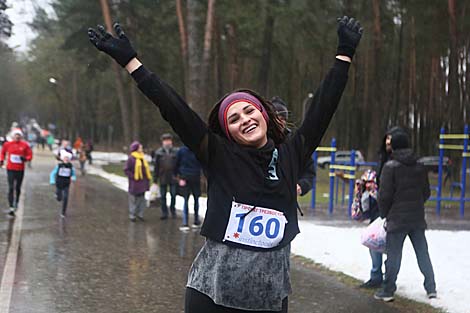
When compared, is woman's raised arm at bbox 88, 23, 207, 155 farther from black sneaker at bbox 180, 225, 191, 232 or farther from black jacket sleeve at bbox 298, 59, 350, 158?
black sneaker at bbox 180, 225, 191, 232

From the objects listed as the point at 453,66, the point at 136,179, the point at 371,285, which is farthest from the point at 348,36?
the point at 453,66

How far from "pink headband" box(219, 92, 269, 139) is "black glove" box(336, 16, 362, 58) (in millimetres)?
521

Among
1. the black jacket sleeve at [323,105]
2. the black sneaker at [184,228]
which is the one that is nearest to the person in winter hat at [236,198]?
the black jacket sleeve at [323,105]

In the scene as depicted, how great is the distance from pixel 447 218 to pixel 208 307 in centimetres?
1399

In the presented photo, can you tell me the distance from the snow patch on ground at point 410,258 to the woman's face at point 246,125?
4.59 metres

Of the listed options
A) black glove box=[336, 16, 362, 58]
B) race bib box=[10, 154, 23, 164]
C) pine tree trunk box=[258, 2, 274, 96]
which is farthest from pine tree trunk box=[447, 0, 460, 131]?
black glove box=[336, 16, 362, 58]

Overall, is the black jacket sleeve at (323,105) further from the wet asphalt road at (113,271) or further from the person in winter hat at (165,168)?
the person in winter hat at (165,168)

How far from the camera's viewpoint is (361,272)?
8547 mm

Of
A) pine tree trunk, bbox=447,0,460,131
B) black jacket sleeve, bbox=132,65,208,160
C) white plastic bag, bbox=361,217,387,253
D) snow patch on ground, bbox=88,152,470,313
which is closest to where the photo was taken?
black jacket sleeve, bbox=132,65,208,160

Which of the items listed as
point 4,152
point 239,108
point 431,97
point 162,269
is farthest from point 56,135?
point 239,108

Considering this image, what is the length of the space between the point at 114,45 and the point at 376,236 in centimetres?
540

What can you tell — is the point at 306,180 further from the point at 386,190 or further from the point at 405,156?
the point at 405,156

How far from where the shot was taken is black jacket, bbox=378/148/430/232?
7035mm

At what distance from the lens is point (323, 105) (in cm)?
305
